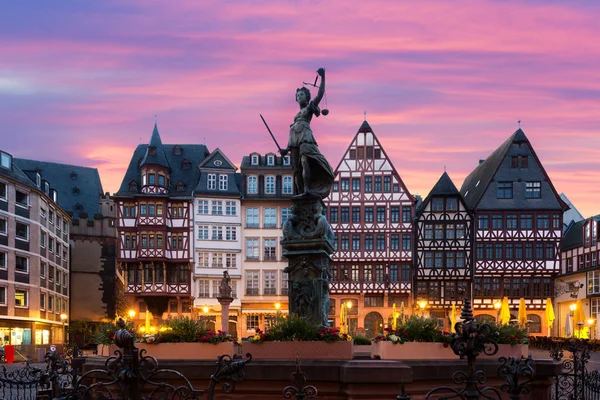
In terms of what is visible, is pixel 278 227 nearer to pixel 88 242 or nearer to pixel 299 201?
pixel 88 242

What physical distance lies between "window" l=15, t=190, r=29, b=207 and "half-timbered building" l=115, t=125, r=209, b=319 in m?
6.58

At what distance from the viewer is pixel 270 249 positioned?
6153 centimetres

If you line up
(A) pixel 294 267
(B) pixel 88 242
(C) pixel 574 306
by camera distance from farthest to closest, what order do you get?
(B) pixel 88 242 < (C) pixel 574 306 < (A) pixel 294 267

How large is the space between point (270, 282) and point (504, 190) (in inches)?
735

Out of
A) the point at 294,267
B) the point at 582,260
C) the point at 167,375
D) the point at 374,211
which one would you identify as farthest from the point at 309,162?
the point at 582,260

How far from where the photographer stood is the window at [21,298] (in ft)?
174

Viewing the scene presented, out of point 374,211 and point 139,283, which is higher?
point 374,211

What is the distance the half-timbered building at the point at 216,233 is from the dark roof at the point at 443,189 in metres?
14.0

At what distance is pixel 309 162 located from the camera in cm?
1748

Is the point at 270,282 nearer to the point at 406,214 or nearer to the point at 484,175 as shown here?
the point at 406,214

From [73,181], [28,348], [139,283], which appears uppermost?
[73,181]

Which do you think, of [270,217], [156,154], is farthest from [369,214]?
[156,154]

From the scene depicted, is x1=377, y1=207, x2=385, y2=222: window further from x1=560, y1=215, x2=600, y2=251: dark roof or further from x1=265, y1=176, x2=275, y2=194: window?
x1=560, y1=215, x2=600, y2=251: dark roof

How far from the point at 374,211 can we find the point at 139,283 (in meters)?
17.8
